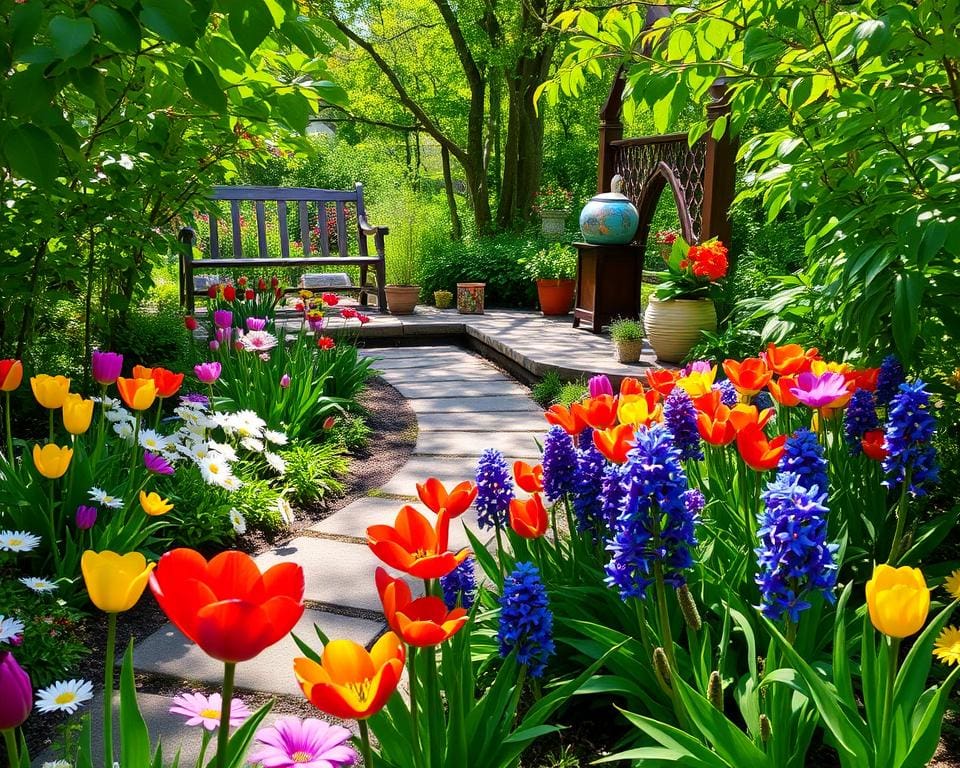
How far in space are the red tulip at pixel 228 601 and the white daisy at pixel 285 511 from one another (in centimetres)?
218

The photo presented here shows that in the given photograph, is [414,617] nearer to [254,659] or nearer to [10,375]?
[254,659]

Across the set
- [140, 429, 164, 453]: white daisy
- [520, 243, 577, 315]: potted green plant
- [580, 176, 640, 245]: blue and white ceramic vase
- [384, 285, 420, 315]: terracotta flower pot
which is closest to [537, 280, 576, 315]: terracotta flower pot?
[520, 243, 577, 315]: potted green plant

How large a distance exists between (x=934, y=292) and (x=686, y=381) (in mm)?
714

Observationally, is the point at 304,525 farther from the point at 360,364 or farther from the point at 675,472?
the point at 675,472

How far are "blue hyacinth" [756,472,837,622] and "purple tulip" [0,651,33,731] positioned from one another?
2.90 feet

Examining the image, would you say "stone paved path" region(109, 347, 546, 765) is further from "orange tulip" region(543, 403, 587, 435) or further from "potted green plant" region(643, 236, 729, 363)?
"potted green plant" region(643, 236, 729, 363)

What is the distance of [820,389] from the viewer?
70.1 inches

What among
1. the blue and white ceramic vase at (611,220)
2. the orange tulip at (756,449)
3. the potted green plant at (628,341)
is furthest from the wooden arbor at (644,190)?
the orange tulip at (756,449)

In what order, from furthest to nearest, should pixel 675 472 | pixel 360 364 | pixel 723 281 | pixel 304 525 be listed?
1. pixel 723 281
2. pixel 360 364
3. pixel 304 525
4. pixel 675 472

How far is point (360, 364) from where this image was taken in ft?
15.1

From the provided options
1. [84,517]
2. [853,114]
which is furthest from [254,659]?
[853,114]

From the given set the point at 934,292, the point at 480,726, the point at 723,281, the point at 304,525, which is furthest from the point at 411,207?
the point at 480,726

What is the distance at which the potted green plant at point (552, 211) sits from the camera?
10805mm

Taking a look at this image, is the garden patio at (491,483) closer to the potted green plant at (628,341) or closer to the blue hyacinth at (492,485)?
the blue hyacinth at (492,485)
